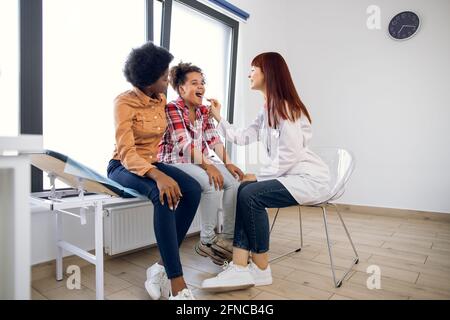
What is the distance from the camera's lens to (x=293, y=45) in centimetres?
351

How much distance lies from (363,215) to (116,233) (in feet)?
7.83

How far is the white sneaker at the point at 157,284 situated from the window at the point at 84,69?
0.90m

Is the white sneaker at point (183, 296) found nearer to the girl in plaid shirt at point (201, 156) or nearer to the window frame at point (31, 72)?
the girl in plaid shirt at point (201, 156)

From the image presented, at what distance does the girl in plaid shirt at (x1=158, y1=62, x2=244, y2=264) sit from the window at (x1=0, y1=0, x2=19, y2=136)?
801 millimetres

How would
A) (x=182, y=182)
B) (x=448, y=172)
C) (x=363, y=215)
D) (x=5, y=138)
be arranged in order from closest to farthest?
(x=5, y=138)
(x=182, y=182)
(x=448, y=172)
(x=363, y=215)

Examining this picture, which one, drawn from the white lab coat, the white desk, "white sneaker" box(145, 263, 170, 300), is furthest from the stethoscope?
the white desk

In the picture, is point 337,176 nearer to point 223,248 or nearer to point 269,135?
point 269,135

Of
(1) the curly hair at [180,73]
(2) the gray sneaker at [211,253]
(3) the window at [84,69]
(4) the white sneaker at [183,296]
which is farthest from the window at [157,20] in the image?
(4) the white sneaker at [183,296]

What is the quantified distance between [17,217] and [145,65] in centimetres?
92

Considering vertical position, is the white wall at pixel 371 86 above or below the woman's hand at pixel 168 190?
above

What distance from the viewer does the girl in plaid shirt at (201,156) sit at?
5.09 ft

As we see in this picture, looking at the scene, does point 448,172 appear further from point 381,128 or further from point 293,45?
point 293,45
